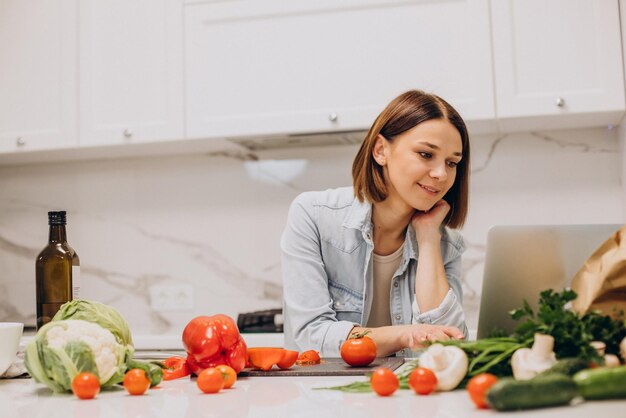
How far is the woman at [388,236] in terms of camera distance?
1801mm

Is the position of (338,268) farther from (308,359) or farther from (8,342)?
(8,342)

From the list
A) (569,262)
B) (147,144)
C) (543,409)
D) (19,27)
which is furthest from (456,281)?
(19,27)

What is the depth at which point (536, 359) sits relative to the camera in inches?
37.3

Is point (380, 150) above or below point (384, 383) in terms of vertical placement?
above

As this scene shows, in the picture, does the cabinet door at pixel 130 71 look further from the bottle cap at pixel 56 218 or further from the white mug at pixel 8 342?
the white mug at pixel 8 342

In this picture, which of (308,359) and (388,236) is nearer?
(308,359)

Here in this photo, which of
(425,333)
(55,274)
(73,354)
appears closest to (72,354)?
(73,354)

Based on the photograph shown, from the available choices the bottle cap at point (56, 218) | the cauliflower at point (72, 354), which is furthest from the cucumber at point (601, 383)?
the bottle cap at point (56, 218)

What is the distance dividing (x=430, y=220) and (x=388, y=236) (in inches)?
4.9

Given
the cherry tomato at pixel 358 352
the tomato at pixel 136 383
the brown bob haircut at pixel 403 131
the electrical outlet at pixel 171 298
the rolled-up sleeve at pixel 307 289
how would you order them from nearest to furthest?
the tomato at pixel 136 383 → the cherry tomato at pixel 358 352 → the rolled-up sleeve at pixel 307 289 → the brown bob haircut at pixel 403 131 → the electrical outlet at pixel 171 298

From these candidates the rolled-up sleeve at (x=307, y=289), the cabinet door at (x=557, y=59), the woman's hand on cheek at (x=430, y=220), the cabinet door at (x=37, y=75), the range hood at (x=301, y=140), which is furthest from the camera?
the cabinet door at (x=37, y=75)

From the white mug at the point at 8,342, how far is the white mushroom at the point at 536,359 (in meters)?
0.80

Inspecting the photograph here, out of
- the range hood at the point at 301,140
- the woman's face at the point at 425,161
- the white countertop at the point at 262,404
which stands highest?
the range hood at the point at 301,140

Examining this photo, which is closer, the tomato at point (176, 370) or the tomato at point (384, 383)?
the tomato at point (384, 383)
